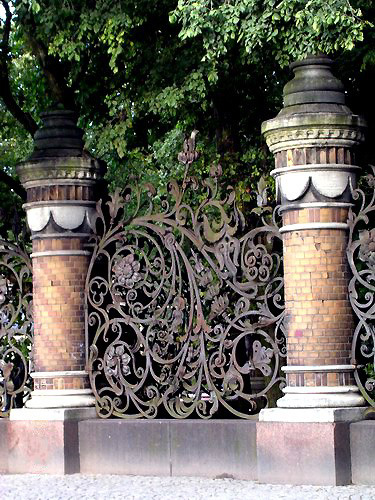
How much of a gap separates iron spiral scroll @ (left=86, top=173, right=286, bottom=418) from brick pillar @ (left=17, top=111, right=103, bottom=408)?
0.14 metres

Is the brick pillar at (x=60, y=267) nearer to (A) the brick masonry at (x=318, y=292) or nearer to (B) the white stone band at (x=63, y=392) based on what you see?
(B) the white stone band at (x=63, y=392)

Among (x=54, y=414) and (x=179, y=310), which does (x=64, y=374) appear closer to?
(x=54, y=414)

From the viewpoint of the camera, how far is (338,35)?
36.6ft

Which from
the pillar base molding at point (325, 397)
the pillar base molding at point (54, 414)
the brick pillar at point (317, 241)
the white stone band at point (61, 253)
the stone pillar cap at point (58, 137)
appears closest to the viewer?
the pillar base molding at point (325, 397)

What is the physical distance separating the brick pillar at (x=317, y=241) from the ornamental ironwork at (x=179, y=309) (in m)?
0.28

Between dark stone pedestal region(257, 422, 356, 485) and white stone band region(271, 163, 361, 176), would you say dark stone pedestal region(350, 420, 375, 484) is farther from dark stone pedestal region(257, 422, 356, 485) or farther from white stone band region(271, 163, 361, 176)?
white stone band region(271, 163, 361, 176)

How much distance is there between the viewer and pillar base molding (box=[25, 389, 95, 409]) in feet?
36.7

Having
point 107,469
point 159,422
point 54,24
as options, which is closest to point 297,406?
point 159,422

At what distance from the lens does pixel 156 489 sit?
32.1 feet

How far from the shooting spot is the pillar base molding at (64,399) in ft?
36.7

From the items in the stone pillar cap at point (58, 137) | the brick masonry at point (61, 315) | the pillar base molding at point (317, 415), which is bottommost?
the pillar base molding at point (317, 415)

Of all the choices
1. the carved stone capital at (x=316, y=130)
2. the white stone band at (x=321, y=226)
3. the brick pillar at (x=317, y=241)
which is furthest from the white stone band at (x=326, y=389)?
the carved stone capital at (x=316, y=130)

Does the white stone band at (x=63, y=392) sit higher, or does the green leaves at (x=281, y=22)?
Answer: the green leaves at (x=281, y=22)

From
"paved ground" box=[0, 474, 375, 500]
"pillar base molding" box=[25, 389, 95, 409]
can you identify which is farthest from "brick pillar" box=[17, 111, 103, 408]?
"paved ground" box=[0, 474, 375, 500]
